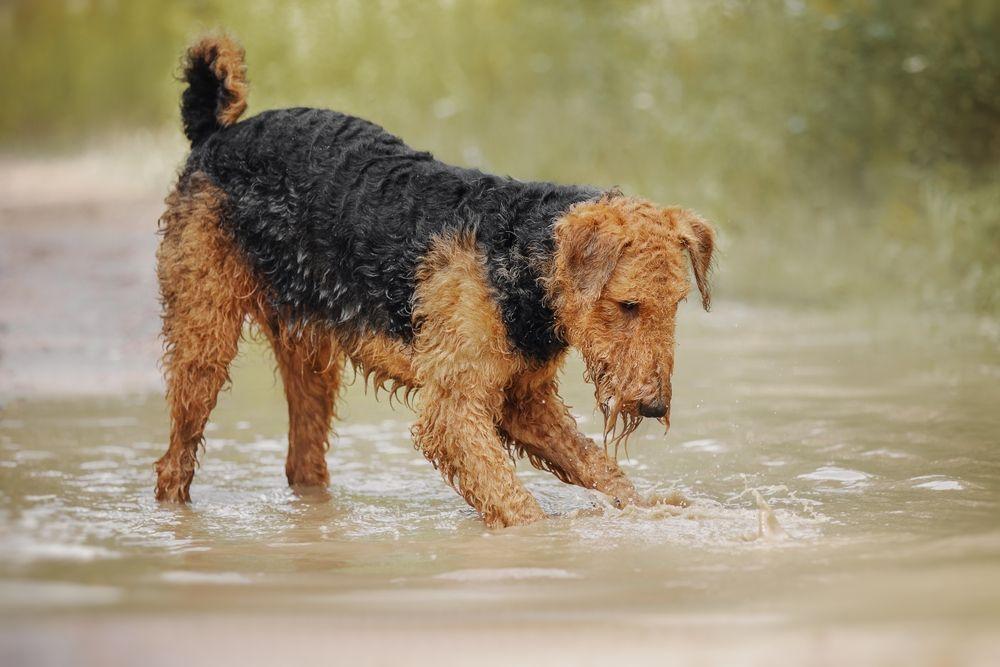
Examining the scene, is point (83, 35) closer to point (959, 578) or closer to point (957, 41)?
point (957, 41)

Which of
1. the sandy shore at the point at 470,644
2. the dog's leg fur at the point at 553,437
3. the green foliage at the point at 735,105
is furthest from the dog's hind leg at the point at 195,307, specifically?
the green foliage at the point at 735,105

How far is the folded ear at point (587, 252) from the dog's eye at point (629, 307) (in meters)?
0.09

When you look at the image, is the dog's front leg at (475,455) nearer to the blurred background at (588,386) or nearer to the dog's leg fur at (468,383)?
the dog's leg fur at (468,383)

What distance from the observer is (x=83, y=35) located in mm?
17719

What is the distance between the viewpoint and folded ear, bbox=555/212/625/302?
4.14m

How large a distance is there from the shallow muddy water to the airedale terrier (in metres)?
0.29

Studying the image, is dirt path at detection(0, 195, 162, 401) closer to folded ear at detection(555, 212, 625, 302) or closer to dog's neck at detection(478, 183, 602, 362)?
dog's neck at detection(478, 183, 602, 362)

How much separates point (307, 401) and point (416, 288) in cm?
114

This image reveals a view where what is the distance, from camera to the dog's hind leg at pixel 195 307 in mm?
5176

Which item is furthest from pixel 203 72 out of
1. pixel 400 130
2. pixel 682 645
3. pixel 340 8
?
pixel 340 8

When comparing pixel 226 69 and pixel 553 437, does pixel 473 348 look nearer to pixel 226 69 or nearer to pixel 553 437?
pixel 553 437

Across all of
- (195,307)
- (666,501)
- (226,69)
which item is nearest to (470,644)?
(666,501)

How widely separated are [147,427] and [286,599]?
3.42 m

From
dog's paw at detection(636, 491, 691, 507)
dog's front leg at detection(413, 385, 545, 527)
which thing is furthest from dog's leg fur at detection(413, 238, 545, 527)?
dog's paw at detection(636, 491, 691, 507)
